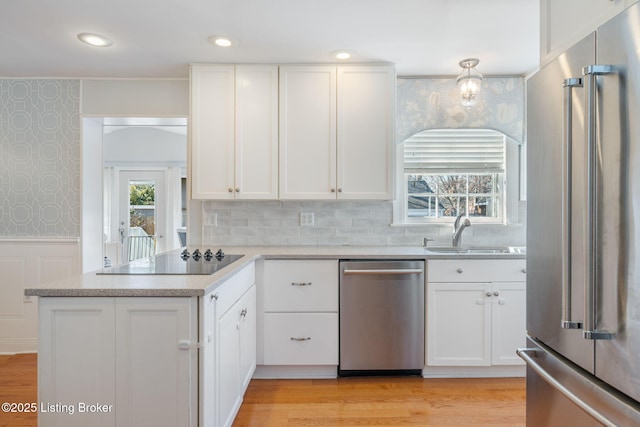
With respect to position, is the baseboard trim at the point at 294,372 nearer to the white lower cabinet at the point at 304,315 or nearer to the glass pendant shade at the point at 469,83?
the white lower cabinet at the point at 304,315

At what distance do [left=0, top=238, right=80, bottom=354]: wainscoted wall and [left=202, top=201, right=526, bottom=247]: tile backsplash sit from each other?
1.16 meters

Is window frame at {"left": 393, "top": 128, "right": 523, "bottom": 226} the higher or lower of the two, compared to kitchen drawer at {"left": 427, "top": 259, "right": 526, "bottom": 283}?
higher

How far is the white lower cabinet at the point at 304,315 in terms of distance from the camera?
8.11ft

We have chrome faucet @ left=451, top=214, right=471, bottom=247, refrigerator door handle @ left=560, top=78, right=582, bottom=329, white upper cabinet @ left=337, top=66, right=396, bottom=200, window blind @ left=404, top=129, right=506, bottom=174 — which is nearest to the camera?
refrigerator door handle @ left=560, top=78, right=582, bottom=329

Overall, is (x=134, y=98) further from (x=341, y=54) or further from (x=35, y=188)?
(x=341, y=54)

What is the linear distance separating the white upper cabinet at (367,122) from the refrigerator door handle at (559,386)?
151 centimetres

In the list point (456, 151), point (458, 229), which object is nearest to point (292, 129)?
point (456, 151)

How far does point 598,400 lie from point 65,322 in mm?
1778

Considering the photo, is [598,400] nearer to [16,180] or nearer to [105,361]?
[105,361]

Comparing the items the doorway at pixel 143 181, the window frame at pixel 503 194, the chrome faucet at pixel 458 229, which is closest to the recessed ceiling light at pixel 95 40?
the window frame at pixel 503 194

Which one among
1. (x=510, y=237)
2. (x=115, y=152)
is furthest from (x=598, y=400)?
(x=115, y=152)

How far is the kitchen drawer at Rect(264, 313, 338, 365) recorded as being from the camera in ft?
8.11

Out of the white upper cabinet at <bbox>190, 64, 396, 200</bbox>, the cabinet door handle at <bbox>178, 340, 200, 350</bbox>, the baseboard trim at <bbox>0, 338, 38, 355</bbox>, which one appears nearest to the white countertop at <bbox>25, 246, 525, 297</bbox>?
the cabinet door handle at <bbox>178, 340, 200, 350</bbox>

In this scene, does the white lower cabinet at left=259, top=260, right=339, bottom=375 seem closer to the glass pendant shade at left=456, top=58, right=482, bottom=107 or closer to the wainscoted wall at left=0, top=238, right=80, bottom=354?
the glass pendant shade at left=456, top=58, right=482, bottom=107
